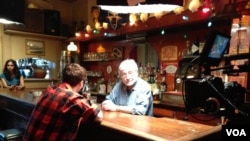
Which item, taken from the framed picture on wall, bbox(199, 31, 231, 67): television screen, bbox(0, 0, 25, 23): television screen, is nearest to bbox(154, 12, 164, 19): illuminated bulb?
bbox(199, 31, 231, 67): television screen

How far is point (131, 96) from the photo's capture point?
2074 millimetres

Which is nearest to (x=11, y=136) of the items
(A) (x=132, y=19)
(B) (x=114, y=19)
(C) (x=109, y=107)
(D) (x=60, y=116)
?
(C) (x=109, y=107)

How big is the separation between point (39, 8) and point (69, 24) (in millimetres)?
800

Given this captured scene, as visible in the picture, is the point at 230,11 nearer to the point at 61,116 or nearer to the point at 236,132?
the point at 236,132

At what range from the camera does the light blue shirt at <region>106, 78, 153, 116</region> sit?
Result: 1.93m

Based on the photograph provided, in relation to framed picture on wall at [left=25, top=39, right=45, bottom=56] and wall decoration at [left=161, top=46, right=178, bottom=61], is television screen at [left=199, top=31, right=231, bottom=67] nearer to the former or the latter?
wall decoration at [left=161, top=46, right=178, bottom=61]

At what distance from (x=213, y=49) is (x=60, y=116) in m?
0.98

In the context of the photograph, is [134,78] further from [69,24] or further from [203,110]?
[69,24]

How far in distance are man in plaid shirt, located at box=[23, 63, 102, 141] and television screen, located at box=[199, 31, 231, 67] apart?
2.33 feet

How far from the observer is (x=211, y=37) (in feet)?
3.96

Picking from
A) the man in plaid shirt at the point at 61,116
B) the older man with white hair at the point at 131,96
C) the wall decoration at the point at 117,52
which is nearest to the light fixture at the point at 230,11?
→ the older man with white hair at the point at 131,96

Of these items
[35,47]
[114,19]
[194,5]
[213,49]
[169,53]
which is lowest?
[213,49]

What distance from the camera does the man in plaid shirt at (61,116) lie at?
4.47 ft

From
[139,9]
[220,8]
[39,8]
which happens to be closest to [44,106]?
[139,9]
